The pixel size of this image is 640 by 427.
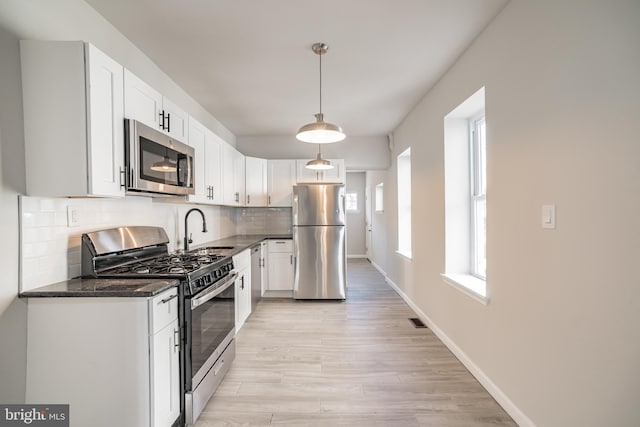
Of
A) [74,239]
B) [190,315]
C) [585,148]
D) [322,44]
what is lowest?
[190,315]

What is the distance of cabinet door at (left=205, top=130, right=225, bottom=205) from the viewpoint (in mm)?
3322

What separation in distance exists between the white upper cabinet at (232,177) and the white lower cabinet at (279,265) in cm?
83

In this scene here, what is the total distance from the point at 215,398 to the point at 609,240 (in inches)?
97.7

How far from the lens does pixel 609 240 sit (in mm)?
1328

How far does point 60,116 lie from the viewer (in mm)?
1616

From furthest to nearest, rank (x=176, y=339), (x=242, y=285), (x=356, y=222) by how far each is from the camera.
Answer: (x=356, y=222), (x=242, y=285), (x=176, y=339)

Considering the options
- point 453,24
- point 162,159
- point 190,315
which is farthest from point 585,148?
point 162,159

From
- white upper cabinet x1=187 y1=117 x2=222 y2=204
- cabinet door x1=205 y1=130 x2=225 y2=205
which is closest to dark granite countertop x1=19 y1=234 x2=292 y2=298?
white upper cabinet x1=187 y1=117 x2=222 y2=204

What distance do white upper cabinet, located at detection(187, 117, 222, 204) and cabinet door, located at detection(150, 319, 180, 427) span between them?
1.37 metres

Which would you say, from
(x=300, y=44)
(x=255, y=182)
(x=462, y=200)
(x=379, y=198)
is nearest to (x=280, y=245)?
Result: (x=255, y=182)

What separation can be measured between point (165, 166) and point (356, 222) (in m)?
7.04

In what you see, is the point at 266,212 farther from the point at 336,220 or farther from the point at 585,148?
the point at 585,148

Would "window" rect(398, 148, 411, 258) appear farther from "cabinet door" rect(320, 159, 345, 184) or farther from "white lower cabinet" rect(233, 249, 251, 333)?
"white lower cabinet" rect(233, 249, 251, 333)

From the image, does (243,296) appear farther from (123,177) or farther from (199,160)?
(123,177)
